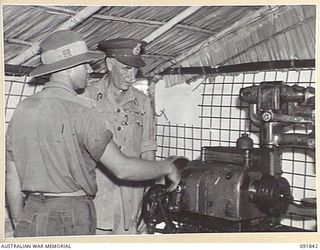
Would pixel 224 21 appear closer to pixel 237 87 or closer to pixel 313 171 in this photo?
pixel 237 87

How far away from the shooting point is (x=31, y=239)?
0.74m

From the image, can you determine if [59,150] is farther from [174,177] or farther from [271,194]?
[271,194]

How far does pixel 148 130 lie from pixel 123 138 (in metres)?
0.08

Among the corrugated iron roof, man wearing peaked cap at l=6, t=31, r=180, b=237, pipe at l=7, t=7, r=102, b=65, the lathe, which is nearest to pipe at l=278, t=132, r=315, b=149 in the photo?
the lathe

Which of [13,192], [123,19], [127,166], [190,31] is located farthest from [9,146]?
[190,31]

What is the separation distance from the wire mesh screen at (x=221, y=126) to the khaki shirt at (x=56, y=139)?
0.86 feet

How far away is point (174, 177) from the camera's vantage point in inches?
32.4

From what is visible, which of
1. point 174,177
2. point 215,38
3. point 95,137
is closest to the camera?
point 95,137

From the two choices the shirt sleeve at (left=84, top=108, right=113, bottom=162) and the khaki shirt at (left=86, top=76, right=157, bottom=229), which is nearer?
the shirt sleeve at (left=84, top=108, right=113, bottom=162)

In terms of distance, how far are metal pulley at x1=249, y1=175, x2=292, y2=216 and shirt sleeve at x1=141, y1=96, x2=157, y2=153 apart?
0.22m

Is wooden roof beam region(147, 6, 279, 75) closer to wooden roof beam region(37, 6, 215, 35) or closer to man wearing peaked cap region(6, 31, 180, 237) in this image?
wooden roof beam region(37, 6, 215, 35)

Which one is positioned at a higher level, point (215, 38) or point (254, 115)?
point (215, 38)

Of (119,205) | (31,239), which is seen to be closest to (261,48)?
(119,205)

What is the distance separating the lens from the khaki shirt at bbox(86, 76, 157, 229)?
87 cm
